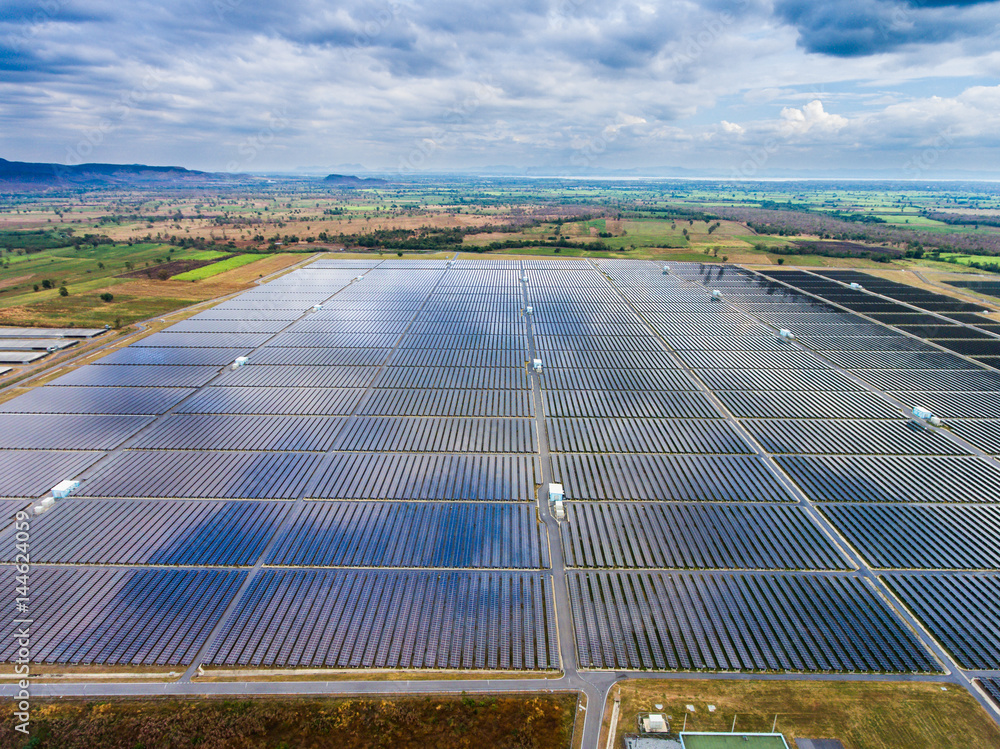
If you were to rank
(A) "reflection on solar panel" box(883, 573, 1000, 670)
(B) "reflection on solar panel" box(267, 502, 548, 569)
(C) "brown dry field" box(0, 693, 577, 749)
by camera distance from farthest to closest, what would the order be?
1. (B) "reflection on solar panel" box(267, 502, 548, 569)
2. (A) "reflection on solar panel" box(883, 573, 1000, 670)
3. (C) "brown dry field" box(0, 693, 577, 749)

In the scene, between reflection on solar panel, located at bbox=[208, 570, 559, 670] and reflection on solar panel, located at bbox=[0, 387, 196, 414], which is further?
reflection on solar panel, located at bbox=[0, 387, 196, 414]

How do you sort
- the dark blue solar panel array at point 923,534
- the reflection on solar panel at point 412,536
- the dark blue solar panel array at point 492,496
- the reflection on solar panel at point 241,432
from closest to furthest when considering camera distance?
the dark blue solar panel array at point 492,496 < the reflection on solar panel at point 412,536 < the dark blue solar panel array at point 923,534 < the reflection on solar panel at point 241,432

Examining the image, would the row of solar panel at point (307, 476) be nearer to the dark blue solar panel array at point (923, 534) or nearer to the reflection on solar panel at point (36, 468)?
the reflection on solar panel at point (36, 468)

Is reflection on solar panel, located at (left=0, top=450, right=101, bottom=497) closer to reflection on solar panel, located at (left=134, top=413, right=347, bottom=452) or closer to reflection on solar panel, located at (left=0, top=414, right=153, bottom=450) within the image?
reflection on solar panel, located at (left=0, top=414, right=153, bottom=450)

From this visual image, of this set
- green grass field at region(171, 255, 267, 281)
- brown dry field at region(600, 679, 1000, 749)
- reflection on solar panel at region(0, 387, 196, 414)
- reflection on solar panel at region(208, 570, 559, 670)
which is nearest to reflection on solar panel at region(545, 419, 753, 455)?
reflection on solar panel at region(208, 570, 559, 670)

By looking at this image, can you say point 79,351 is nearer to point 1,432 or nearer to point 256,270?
point 1,432

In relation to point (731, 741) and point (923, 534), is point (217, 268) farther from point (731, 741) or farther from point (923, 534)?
point (923, 534)

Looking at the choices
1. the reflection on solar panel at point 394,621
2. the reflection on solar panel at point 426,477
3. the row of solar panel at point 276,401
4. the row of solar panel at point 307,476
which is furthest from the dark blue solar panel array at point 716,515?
the row of solar panel at point 276,401

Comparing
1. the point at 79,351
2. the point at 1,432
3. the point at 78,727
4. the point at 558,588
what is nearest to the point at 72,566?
the point at 78,727
